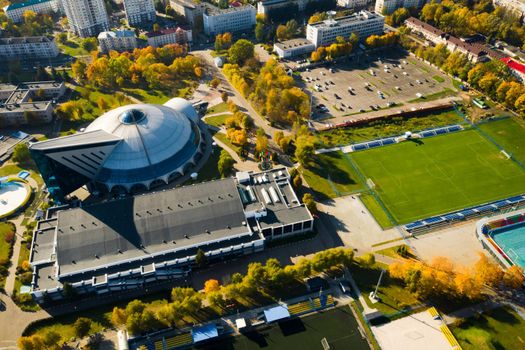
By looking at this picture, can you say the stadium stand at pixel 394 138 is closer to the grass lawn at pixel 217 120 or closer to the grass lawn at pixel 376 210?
the grass lawn at pixel 376 210

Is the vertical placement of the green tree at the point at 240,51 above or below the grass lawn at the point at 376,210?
above

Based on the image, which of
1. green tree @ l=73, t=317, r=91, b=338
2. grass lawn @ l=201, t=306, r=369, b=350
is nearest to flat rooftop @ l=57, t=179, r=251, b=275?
green tree @ l=73, t=317, r=91, b=338

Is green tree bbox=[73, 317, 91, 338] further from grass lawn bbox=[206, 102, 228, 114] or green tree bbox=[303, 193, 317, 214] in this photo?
grass lawn bbox=[206, 102, 228, 114]

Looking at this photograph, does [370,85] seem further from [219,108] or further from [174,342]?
[174,342]

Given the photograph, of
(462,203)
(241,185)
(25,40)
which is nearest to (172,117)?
(241,185)

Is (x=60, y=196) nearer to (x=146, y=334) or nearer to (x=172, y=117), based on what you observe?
(x=172, y=117)

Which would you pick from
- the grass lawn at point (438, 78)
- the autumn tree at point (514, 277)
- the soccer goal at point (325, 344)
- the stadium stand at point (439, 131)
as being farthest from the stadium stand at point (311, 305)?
the grass lawn at point (438, 78)
